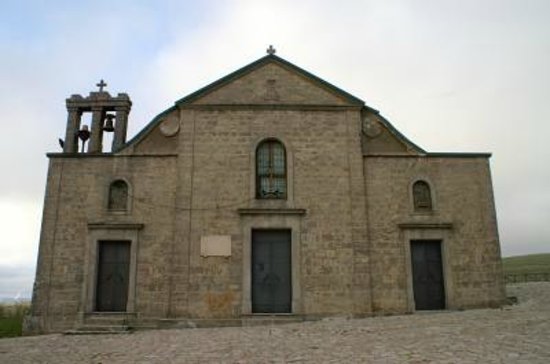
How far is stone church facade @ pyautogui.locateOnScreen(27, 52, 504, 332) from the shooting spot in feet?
51.6

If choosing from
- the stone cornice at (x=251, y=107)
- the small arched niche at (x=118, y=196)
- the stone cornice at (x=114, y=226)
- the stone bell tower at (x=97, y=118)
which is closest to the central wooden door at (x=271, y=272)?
Answer: the stone cornice at (x=114, y=226)

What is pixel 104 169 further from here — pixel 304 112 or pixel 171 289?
pixel 304 112

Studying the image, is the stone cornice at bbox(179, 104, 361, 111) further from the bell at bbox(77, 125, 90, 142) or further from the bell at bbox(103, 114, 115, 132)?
the bell at bbox(77, 125, 90, 142)

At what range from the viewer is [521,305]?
1595 centimetres

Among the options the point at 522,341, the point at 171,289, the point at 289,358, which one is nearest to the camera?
the point at 289,358

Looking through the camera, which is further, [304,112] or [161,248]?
[304,112]

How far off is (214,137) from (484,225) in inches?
378

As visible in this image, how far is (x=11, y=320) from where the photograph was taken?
65.6 feet

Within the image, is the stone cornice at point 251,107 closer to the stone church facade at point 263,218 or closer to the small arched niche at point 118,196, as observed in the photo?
the stone church facade at point 263,218

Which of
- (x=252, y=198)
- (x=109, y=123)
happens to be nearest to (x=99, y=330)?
(x=252, y=198)

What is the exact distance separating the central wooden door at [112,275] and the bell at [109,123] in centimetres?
482

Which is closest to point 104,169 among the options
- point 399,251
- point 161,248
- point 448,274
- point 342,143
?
point 161,248

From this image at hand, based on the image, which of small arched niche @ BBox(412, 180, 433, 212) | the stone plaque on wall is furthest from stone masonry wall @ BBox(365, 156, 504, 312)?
the stone plaque on wall

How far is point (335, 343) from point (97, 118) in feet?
42.8
